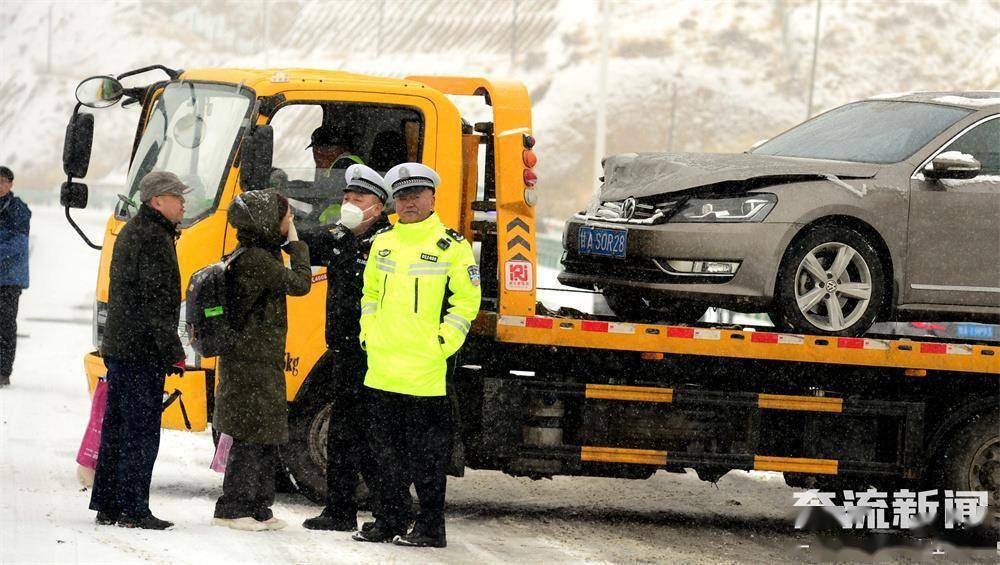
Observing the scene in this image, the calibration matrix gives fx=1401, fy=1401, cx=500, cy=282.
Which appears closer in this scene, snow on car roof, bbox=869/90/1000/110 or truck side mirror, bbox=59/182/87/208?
truck side mirror, bbox=59/182/87/208

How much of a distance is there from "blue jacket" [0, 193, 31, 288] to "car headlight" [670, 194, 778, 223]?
21.9ft

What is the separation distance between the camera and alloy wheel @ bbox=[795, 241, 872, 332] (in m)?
7.89

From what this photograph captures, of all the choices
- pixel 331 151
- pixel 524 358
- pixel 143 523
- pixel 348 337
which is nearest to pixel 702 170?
pixel 524 358

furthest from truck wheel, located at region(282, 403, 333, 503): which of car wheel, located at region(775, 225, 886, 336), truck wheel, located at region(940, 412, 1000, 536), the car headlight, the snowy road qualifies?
truck wheel, located at region(940, 412, 1000, 536)

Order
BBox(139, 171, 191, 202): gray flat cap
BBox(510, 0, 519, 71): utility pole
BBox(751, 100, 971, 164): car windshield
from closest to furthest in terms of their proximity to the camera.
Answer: BBox(139, 171, 191, 202): gray flat cap, BBox(751, 100, 971, 164): car windshield, BBox(510, 0, 519, 71): utility pole

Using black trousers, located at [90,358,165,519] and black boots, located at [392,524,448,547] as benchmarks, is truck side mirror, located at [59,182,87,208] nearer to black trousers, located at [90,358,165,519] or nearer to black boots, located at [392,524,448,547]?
black trousers, located at [90,358,165,519]

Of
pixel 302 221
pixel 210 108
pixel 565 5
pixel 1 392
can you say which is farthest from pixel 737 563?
pixel 565 5

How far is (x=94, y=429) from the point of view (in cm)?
766

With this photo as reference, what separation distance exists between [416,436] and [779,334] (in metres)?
2.25

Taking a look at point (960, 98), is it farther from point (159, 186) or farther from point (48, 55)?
point (48, 55)

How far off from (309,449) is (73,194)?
7.12ft

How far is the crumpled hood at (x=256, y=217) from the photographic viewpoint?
22.1 ft

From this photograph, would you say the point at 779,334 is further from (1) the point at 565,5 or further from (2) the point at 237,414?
(1) the point at 565,5

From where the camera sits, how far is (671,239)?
7.86 meters
